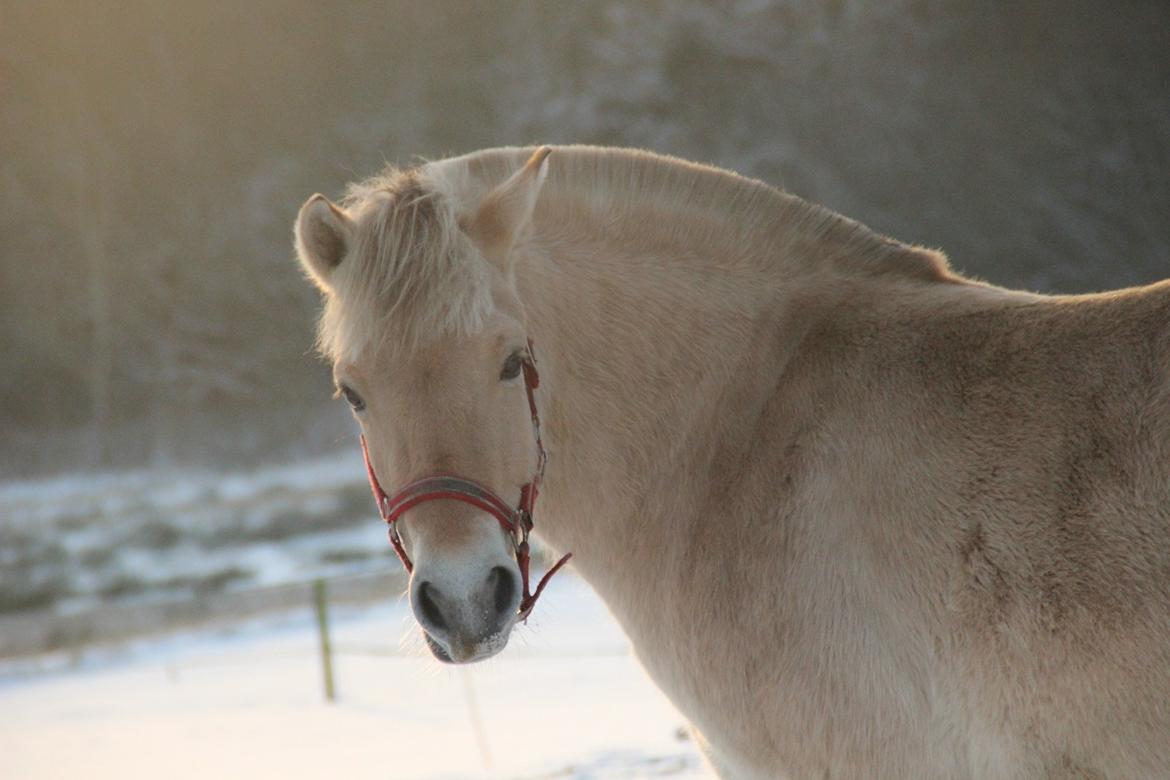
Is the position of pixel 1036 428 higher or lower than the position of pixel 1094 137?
higher

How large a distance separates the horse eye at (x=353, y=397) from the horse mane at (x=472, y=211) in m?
0.11

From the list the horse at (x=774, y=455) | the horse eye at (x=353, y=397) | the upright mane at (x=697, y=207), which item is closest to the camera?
the horse at (x=774, y=455)

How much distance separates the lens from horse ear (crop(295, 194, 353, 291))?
2834 millimetres

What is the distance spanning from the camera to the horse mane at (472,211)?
2721 mm

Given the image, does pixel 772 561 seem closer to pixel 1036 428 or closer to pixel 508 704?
pixel 1036 428

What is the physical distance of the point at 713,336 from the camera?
3.23 m

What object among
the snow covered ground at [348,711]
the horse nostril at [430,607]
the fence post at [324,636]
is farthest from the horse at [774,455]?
the fence post at [324,636]

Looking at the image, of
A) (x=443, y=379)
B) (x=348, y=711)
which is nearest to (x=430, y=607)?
(x=443, y=379)

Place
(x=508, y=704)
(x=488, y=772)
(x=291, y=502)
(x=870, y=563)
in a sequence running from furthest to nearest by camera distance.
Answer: (x=291, y=502)
(x=508, y=704)
(x=488, y=772)
(x=870, y=563)

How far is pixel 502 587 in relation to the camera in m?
2.59

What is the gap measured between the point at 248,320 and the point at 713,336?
27.2 m

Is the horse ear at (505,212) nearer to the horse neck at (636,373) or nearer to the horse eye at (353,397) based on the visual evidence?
the horse neck at (636,373)

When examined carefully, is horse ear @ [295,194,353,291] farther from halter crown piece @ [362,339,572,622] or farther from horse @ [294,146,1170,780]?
halter crown piece @ [362,339,572,622]

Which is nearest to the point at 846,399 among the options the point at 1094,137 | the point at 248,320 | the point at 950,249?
the point at 950,249
